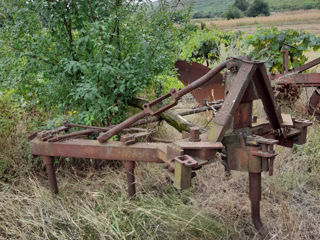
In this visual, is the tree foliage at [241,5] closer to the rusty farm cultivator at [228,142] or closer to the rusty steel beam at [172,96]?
the rusty farm cultivator at [228,142]

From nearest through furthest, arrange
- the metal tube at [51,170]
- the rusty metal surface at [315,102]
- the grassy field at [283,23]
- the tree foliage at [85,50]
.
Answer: the metal tube at [51,170] → the tree foliage at [85,50] → the rusty metal surface at [315,102] → the grassy field at [283,23]

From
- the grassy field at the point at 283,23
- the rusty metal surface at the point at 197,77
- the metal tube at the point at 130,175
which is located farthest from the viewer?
the grassy field at the point at 283,23

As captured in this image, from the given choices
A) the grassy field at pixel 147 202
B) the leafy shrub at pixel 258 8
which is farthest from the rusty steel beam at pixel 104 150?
the leafy shrub at pixel 258 8

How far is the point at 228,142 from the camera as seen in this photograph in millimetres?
2096

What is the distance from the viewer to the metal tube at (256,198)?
2.08m

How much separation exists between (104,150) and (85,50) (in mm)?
1281

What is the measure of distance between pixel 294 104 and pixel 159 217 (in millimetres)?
3977

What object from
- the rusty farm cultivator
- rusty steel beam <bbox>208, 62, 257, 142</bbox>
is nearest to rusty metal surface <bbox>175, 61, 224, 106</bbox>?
the rusty farm cultivator

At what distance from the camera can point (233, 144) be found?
209 centimetres

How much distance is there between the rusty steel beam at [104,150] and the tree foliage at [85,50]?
1.88 feet

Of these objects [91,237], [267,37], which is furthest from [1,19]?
[267,37]

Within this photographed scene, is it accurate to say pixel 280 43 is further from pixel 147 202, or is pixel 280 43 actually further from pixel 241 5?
pixel 241 5

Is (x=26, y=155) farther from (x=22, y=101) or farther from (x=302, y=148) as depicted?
(x=302, y=148)

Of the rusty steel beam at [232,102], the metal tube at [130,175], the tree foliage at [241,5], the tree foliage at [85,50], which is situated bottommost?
the metal tube at [130,175]
